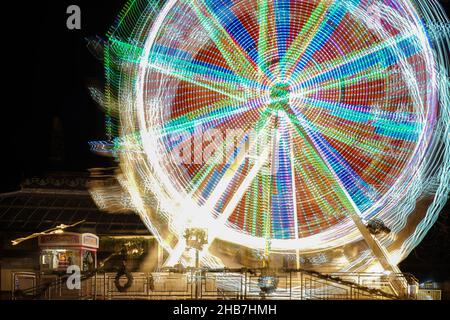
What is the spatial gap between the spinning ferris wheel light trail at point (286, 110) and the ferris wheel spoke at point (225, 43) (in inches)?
1.3

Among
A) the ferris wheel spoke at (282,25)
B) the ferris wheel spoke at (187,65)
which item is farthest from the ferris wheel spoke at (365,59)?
the ferris wheel spoke at (187,65)

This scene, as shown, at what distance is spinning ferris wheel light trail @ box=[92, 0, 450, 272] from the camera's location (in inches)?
1081

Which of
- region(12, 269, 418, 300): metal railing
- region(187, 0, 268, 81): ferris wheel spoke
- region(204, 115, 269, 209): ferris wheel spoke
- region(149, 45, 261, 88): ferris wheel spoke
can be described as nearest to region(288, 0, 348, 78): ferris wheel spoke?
region(187, 0, 268, 81): ferris wheel spoke

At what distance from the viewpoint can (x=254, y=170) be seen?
2859 centimetres

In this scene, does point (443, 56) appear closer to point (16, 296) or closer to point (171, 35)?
point (171, 35)

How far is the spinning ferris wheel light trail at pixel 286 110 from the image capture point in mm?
27469

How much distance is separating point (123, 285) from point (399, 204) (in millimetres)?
8738

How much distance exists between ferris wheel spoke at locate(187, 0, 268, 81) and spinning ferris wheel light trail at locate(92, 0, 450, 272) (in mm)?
32

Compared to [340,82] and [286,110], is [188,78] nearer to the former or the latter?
[286,110]

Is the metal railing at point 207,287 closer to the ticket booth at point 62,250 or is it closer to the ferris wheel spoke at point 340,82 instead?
the ticket booth at point 62,250

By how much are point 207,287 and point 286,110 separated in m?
5.75

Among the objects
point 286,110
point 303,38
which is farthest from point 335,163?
point 303,38
